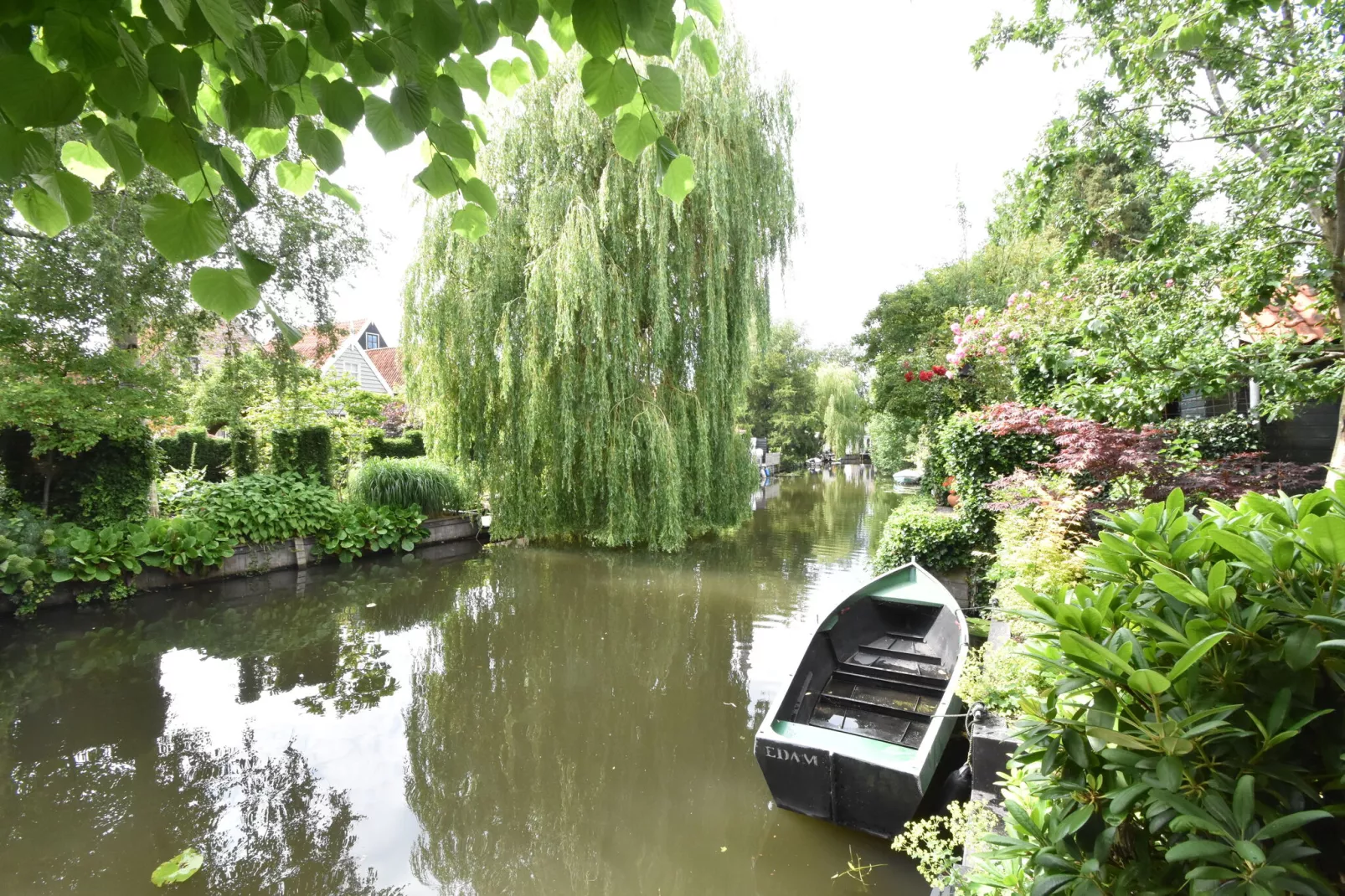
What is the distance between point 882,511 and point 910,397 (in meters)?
6.42

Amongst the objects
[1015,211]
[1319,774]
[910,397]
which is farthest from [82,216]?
[910,397]

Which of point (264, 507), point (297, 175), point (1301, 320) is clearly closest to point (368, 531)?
point (264, 507)

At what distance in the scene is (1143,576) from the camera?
1156 mm

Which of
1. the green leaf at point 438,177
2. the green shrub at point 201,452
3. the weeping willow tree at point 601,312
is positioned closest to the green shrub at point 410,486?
the weeping willow tree at point 601,312

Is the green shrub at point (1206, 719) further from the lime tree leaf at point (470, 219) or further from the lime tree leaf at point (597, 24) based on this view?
the lime tree leaf at point (470, 219)

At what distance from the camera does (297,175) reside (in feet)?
5.38

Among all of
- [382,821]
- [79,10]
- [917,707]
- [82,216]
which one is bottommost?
[382,821]

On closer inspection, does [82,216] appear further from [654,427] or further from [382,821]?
[654,427]

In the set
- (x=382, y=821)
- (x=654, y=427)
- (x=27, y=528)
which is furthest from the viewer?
(x=654, y=427)

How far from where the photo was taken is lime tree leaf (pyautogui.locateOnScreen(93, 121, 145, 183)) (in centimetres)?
114

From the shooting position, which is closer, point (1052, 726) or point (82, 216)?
point (1052, 726)

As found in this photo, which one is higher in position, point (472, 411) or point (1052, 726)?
point (472, 411)

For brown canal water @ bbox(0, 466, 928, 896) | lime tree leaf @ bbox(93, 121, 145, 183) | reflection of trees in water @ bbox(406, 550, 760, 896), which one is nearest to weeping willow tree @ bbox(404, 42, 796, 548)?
brown canal water @ bbox(0, 466, 928, 896)

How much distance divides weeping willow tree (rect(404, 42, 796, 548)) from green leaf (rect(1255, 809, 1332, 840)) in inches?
380
